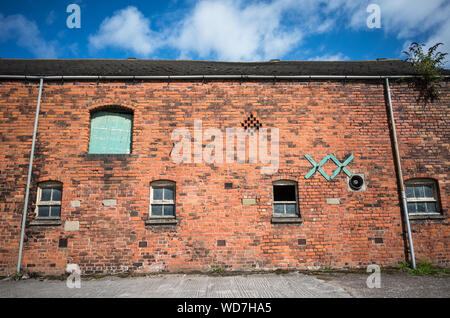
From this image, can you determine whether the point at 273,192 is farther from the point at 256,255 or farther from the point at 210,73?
the point at 210,73

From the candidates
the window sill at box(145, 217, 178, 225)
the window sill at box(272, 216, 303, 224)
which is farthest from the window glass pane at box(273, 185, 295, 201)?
the window sill at box(145, 217, 178, 225)

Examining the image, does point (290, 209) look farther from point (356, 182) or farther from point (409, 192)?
→ point (409, 192)

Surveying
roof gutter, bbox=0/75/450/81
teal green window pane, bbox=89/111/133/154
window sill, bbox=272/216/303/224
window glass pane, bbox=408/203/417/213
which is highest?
roof gutter, bbox=0/75/450/81

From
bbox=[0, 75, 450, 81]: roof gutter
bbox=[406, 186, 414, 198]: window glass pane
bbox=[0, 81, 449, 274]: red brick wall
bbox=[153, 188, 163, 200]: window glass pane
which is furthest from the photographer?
bbox=[0, 75, 450, 81]: roof gutter

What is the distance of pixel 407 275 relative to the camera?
5.85 metres

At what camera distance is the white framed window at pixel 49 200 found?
6.54 metres

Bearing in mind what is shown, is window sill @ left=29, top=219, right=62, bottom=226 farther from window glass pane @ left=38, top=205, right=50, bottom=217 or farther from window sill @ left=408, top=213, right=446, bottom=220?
window sill @ left=408, top=213, right=446, bottom=220

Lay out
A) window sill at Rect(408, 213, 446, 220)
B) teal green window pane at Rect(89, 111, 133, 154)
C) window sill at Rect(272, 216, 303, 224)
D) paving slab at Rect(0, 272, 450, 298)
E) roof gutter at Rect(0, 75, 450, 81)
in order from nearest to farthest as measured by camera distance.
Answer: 1. paving slab at Rect(0, 272, 450, 298)
2. window sill at Rect(272, 216, 303, 224)
3. window sill at Rect(408, 213, 446, 220)
4. teal green window pane at Rect(89, 111, 133, 154)
5. roof gutter at Rect(0, 75, 450, 81)

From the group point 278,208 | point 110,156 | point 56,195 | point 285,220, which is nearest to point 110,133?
point 110,156

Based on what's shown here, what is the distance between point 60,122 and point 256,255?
6.85 m

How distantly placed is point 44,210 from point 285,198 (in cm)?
686

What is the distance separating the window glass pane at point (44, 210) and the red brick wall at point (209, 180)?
0.81 feet

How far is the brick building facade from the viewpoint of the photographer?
20.7 feet

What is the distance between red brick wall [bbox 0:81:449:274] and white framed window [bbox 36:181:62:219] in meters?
0.20
